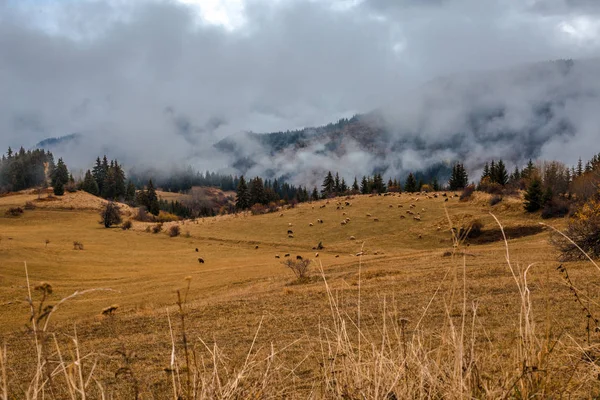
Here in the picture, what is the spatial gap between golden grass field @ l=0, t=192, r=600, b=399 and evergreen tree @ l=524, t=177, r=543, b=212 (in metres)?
1.66

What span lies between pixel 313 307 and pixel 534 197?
146ft

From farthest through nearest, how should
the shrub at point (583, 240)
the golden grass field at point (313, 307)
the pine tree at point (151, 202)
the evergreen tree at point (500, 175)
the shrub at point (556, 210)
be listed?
the pine tree at point (151, 202) < the evergreen tree at point (500, 175) < the shrub at point (556, 210) < the shrub at point (583, 240) < the golden grass field at point (313, 307)

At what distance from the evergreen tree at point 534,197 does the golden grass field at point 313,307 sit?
1.66 m

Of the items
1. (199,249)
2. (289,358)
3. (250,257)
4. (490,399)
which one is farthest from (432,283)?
(199,249)

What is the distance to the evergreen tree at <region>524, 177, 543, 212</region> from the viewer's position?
163 feet

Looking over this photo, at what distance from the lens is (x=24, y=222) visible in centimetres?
7856

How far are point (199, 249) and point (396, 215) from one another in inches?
1086

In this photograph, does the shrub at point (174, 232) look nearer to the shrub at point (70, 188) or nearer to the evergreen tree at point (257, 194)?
the evergreen tree at point (257, 194)

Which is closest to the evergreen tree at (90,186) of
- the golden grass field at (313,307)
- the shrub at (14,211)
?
the golden grass field at (313,307)

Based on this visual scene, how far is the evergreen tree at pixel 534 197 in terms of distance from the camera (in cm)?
4969

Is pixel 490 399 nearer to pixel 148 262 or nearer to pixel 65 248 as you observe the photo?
pixel 148 262

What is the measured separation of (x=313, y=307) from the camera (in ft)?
48.6

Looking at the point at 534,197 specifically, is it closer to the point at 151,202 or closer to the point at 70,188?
the point at 151,202

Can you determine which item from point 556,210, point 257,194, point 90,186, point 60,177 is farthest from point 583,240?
point 90,186
